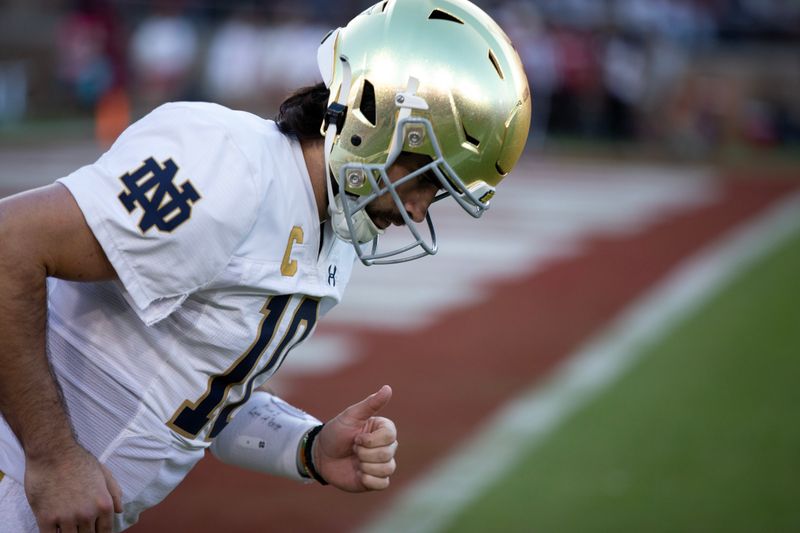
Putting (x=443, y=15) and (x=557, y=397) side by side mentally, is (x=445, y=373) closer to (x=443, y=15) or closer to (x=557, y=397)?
(x=557, y=397)

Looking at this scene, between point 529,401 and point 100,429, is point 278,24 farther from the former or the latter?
point 100,429

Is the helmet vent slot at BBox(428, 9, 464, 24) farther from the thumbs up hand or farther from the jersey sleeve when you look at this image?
the thumbs up hand

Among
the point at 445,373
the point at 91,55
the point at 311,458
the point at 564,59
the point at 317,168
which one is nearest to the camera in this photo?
the point at 317,168

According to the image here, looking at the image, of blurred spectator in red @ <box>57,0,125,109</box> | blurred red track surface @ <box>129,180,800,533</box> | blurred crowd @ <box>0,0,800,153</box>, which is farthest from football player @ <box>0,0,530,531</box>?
blurred spectator in red @ <box>57,0,125,109</box>

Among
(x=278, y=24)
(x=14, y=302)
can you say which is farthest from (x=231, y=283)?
(x=278, y=24)

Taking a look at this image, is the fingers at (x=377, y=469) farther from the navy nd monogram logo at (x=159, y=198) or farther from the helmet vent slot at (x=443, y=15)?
the helmet vent slot at (x=443, y=15)

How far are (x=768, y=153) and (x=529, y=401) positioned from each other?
1411 cm

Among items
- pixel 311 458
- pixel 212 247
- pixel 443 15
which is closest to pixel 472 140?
pixel 443 15

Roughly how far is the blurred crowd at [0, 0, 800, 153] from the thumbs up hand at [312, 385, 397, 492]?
646 inches

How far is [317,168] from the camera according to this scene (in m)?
2.45

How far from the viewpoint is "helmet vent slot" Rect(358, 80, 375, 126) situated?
7.80ft

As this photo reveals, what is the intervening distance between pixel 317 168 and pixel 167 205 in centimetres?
46

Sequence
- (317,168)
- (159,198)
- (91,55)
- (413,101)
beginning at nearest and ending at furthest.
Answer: (159,198) → (413,101) → (317,168) → (91,55)

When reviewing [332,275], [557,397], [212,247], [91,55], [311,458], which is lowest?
[91,55]
